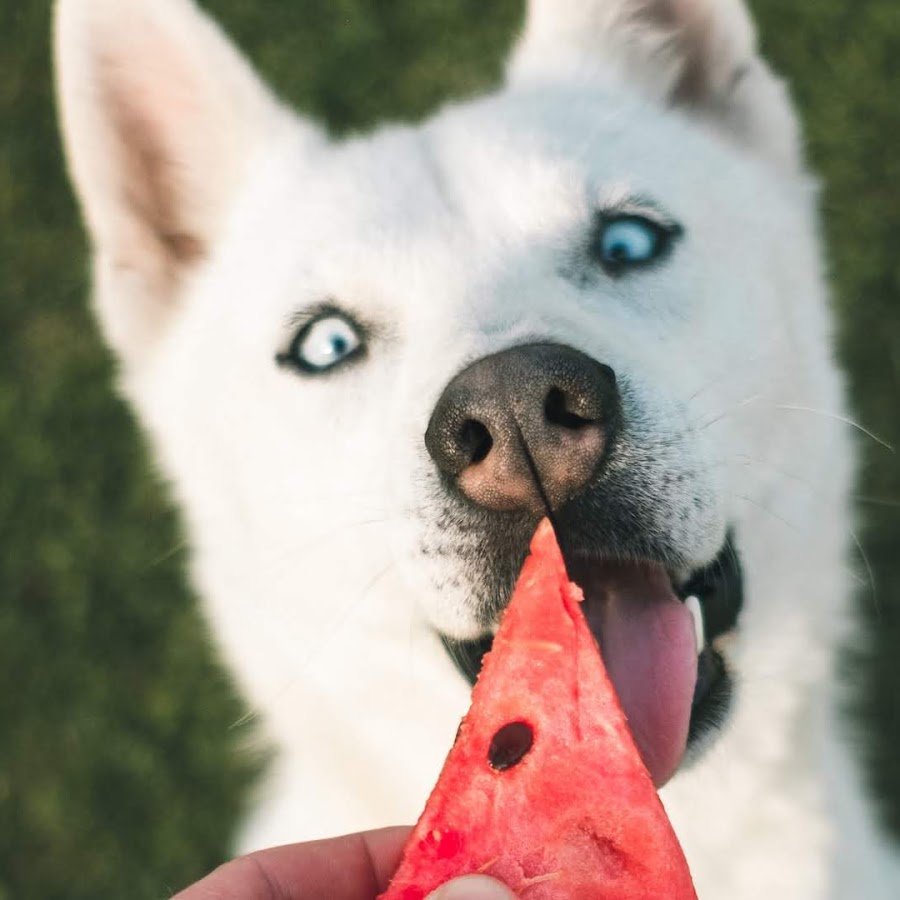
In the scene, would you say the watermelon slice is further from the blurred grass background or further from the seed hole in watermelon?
the blurred grass background

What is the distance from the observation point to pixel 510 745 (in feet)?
5.24

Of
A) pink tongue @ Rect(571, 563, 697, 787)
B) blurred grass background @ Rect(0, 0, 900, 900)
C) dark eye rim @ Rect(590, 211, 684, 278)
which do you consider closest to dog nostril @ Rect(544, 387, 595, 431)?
pink tongue @ Rect(571, 563, 697, 787)

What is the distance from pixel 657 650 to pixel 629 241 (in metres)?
0.94

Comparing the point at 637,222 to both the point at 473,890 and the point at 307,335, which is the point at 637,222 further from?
the point at 473,890

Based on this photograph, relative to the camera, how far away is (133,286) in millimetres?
2783

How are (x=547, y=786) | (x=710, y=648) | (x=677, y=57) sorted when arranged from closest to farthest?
(x=547, y=786) < (x=710, y=648) < (x=677, y=57)

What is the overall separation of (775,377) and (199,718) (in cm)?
297

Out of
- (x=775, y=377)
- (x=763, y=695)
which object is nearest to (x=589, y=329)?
(x=775, y=377)

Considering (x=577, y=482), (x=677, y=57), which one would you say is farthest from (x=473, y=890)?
(x=677, y=57)

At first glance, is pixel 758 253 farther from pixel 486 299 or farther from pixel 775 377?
A: pixel 486 299

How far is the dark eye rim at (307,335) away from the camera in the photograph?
2.37 m

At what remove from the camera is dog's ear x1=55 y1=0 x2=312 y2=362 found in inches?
98.9

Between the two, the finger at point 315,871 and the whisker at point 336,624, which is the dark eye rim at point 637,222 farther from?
the finger at point 315,871

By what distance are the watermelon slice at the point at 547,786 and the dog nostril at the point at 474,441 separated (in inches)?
9.9
